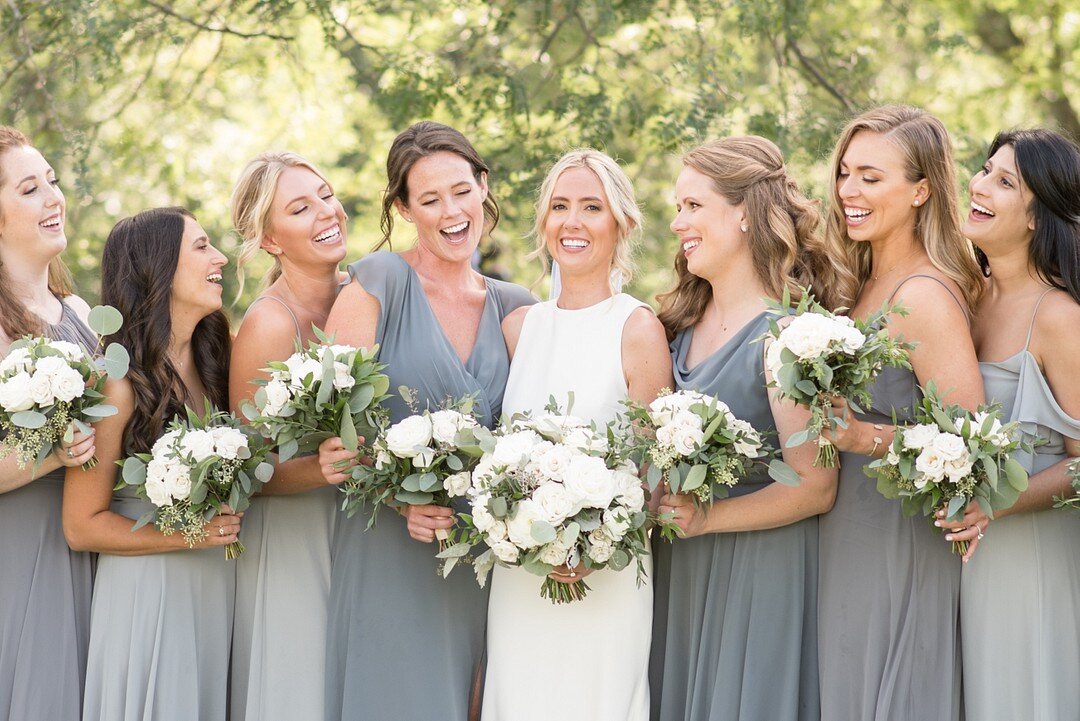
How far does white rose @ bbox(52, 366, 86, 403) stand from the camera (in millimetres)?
4801

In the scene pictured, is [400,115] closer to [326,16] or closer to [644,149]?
[326,16]

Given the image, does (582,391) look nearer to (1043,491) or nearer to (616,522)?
(616,522)

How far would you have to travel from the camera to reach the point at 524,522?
15.0 ft

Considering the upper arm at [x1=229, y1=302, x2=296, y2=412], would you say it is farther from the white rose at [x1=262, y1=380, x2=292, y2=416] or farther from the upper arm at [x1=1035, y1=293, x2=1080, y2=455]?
the upper arm at [x1=1035, y1=293, x2=1080, y2=455]

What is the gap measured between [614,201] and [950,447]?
1.77 m

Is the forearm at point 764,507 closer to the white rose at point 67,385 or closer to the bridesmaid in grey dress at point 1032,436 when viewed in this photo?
the bridesmaid in grey dress at point 1032,436

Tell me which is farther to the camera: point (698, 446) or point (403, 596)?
point (403, 596)

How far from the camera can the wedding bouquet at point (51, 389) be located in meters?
4.77

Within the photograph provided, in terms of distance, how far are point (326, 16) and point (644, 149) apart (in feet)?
9.57

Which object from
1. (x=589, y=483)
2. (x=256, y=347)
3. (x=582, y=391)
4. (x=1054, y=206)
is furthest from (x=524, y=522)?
(x=1054, y=206)

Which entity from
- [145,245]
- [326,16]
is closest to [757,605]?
[145,245]

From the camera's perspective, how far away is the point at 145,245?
17.9 feet

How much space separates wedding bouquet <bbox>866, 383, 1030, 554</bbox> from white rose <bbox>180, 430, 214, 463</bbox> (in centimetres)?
257

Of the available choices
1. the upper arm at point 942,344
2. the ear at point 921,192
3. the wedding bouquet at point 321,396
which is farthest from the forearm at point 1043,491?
the wedding bouquet at point 321,396
